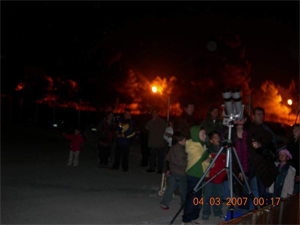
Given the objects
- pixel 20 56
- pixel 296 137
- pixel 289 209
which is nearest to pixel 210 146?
pixel 296 137

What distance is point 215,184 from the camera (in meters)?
5.75

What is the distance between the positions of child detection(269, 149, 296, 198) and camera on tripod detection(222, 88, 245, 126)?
1.79 meters

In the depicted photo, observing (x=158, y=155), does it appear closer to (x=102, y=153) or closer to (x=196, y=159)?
(x=102, y=153)

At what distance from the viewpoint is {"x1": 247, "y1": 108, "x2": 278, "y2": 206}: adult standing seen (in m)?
5.43

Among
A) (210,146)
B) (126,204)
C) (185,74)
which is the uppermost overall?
(185,74)

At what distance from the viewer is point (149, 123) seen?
9.73m

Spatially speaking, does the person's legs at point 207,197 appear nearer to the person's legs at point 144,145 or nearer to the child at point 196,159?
the child at point 196,159

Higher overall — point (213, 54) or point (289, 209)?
point (213, 54)

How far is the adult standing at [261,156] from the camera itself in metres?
5.43

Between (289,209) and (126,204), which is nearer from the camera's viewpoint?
(289,209)

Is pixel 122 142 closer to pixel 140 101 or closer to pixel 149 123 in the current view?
pixel 149 123

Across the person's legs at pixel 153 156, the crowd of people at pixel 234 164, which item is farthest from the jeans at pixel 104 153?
the crowd of people at pixel 234 164

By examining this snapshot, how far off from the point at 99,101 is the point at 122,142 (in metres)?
28.1

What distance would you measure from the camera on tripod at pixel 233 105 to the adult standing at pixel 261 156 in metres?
0.79
